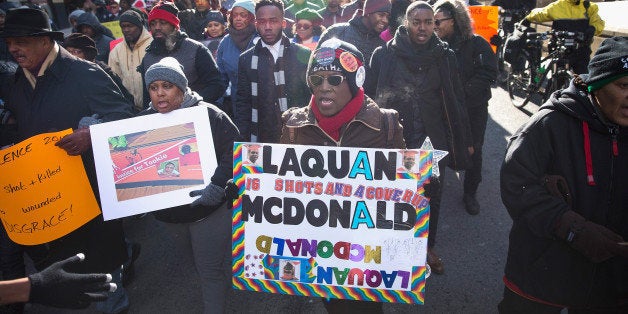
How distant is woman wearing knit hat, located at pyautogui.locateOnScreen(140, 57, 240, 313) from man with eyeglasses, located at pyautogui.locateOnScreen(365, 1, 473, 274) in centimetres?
148

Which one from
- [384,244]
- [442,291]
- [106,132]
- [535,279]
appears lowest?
[442,291]

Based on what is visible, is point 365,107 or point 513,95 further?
point 513,95

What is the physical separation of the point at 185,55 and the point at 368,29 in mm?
2098

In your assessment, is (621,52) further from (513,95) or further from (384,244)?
(513,95)

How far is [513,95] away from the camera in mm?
8594

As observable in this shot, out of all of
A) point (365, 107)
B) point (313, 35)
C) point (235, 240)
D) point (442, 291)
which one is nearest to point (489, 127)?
point (313, 35)

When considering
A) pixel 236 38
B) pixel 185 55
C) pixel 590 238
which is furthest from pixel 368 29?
pixel 590 238

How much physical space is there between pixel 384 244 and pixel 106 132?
1789 mm

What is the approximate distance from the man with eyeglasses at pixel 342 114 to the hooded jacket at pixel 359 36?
2.36 m

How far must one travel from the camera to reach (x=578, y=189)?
200 cm

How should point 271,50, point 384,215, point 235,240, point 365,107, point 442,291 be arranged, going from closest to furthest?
point 384,215 → point 235,240 → point 365,107 → point 442,291 → point 271,50

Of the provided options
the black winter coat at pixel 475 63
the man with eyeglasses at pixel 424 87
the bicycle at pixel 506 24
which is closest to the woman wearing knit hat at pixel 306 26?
the black winter coat at pixel 475 63

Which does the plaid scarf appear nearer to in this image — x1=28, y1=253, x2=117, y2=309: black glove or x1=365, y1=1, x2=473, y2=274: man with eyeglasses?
x1=365, y1=1, x2=473, y2=274: man with eyeglasses

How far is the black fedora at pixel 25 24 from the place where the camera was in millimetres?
2585
